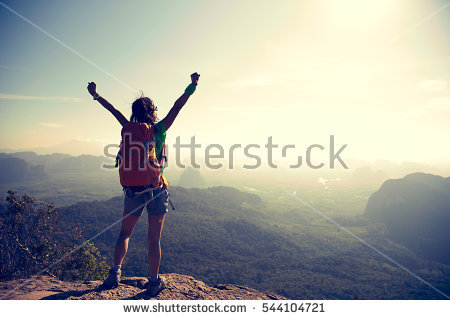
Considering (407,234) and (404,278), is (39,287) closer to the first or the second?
(404,278)

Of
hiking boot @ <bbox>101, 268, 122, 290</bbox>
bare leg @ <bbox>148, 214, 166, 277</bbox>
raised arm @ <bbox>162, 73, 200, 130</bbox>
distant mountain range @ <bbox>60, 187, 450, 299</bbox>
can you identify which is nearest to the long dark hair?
raised arm @ <bbox>162, 73, 200, 130</bbox>

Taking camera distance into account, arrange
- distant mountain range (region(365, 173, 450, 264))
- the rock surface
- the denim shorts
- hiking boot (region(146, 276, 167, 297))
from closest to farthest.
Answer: the denim shorts < the rock surface < hiking boot (region(146, 276, 167, 297)) < distant mountain range (region(365, 173, 450, 264))

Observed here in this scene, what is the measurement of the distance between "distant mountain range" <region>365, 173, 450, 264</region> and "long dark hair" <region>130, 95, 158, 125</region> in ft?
437

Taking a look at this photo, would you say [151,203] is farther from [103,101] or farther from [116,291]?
[103,101]

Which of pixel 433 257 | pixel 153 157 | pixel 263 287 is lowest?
pixel 433 257

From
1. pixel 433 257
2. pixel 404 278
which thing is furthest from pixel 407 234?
pixel 404 278

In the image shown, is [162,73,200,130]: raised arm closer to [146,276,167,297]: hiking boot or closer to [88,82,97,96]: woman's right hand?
[88,82,97,96]: woman's right hand

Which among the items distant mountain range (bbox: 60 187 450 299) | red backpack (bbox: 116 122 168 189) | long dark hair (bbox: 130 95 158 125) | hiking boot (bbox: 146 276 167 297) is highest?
long dark hair (bbox: 130 95 158 125)

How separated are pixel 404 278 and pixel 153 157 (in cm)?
9602

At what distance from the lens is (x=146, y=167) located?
388cm

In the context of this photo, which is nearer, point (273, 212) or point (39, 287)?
point (39, 287)

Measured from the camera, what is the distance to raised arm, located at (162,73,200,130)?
3.87 metres

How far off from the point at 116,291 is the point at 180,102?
11.9ft

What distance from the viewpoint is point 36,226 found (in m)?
Answer: 18.8
